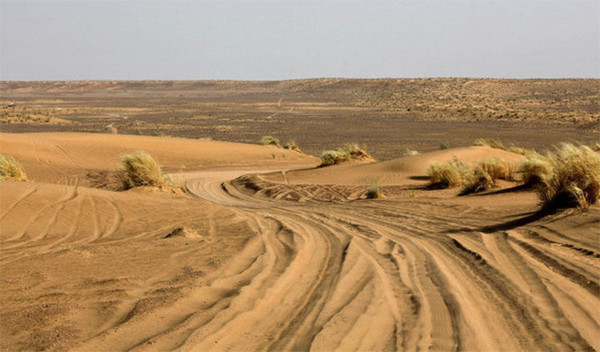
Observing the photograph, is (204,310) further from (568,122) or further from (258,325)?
(568,122)

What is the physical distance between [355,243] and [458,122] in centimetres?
5167

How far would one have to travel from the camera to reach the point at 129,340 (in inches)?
216

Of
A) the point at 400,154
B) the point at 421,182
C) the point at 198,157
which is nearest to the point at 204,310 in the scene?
the point at 421,182

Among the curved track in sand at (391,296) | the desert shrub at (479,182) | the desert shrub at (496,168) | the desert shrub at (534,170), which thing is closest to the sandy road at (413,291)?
the curved track in sand at (391,296)

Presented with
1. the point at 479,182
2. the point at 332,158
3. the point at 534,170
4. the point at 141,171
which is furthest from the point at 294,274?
the point at 332,158

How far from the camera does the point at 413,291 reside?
7008 mm

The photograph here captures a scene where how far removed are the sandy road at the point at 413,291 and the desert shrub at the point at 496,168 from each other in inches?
267

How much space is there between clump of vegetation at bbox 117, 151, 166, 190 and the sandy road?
24.9 ft

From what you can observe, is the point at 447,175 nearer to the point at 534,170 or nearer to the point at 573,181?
the point at 534,170

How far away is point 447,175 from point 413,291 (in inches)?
476

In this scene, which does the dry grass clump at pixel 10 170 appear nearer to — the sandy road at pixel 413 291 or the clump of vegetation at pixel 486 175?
the sandy road at pixel 413 291

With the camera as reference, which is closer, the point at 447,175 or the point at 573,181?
the point at 573,181

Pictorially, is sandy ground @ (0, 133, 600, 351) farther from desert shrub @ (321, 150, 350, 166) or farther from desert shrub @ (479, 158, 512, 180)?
desert shrub @ (321, 150, 350, 166)

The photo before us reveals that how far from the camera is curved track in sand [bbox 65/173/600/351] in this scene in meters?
5.51
